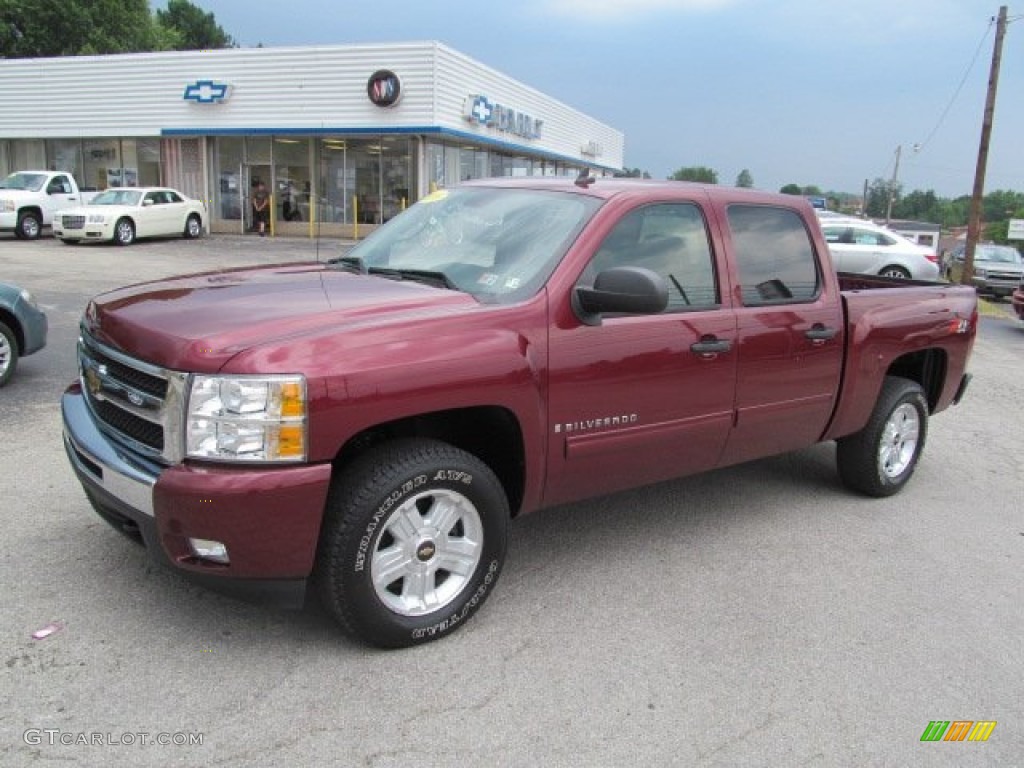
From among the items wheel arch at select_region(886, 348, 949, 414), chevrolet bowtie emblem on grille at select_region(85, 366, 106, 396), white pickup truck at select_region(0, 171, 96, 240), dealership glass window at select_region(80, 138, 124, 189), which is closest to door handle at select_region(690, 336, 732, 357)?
wheel arch at select_region(886, 348, 949, 414)

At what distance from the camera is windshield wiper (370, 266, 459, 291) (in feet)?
12.4

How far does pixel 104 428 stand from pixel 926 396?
5.13 m

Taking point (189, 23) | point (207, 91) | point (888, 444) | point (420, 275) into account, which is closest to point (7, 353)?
point (420, 275)

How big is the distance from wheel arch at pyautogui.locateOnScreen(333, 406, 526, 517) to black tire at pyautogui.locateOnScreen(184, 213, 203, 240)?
77.0ft

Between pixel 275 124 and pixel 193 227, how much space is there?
15.6 ft

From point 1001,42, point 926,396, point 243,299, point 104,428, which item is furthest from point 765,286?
point 1001,42

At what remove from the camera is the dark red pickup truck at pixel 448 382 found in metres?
2.91

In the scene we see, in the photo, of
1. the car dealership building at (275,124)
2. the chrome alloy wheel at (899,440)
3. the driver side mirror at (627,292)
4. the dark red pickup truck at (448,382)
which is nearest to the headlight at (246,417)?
the dark red pickup truck at (448,382)

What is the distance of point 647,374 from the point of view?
385 centimetres

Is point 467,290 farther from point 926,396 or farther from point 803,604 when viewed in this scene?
point 926,396

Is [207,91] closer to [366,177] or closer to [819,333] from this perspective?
[366,177]

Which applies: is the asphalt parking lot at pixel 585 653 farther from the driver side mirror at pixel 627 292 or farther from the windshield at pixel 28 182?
the windshield at pixel 28 182

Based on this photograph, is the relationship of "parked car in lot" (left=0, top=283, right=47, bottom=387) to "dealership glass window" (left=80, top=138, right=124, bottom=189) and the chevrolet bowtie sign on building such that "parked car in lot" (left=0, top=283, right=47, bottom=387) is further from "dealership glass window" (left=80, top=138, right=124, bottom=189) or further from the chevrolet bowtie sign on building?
"dealership glass window" (left=80, top=138, right=124, bottom=189)

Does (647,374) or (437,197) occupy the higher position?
(437,197)
